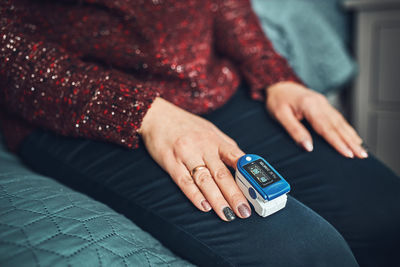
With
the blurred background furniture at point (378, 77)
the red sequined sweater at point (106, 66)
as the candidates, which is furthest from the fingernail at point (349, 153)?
the blurred background furniture at point (378, 77)

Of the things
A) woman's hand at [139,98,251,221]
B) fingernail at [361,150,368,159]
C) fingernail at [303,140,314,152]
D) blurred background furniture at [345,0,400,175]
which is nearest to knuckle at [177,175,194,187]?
woman's hand at [139,98,251,221]

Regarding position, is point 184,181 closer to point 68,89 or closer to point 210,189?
point 210,189

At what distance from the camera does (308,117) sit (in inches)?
27.5

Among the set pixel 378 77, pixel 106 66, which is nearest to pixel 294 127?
pixel 106 66

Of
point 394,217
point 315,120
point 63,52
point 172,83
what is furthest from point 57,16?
point 394,217

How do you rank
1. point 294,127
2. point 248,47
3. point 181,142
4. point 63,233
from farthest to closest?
point 248,47 < point 294,127 < point 181,142 < point 63,233

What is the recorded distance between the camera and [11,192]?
20.2 inches

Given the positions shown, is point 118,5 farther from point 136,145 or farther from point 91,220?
point 91,220

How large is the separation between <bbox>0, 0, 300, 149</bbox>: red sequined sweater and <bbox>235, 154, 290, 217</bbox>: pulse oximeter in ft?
0.68

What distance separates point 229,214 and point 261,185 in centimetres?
7

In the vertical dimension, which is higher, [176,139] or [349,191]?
[176,139]

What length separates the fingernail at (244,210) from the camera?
48 cm

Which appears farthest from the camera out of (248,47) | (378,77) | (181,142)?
(378,77)

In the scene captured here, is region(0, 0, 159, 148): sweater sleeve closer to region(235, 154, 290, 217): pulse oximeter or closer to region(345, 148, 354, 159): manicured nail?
region(235, 154, 290, 217): pulse oximeter
